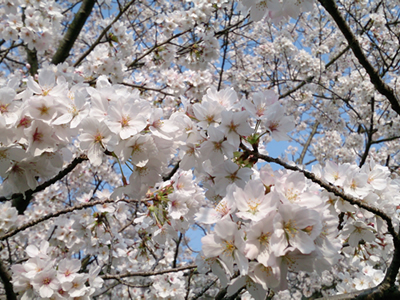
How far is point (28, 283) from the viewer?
73.0 inches

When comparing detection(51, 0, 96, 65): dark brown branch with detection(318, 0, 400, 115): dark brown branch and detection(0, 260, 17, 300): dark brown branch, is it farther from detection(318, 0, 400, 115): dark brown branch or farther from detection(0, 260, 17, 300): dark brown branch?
detection(318, 0, 400, 115): dark brown branch

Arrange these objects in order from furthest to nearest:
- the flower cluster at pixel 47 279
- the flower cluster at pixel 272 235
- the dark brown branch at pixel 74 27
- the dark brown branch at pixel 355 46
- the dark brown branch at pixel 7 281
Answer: the dark brown branch at pixel 74 27 → the dark brown branch at pixel 7 281 → the flower cluster at pixel 47 279 → the dark brown branch at pixel 355 46 → the flower cluster at pixel 272 235

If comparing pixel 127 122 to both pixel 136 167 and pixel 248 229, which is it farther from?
pixel 248 229

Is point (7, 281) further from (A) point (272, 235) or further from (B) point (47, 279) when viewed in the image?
(A) point (272, 235)

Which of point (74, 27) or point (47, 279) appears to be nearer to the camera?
point (47, 279)

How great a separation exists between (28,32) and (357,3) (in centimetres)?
611

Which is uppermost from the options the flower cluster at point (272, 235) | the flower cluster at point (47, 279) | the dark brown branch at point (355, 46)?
the dark brown branch at point (355, 46)

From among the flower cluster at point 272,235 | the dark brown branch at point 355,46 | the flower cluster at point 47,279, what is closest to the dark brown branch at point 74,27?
the flower cluster at point 47,279

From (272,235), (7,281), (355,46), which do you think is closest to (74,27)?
(7,281)

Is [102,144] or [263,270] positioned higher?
[102,144]

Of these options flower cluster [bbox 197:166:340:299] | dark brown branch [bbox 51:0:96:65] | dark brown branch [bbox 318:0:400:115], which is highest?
dark brown branch [bbox 51:0:96:65]

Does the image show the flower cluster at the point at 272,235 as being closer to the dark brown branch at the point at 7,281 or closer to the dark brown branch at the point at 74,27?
the dark brown branch at the point at 7,281

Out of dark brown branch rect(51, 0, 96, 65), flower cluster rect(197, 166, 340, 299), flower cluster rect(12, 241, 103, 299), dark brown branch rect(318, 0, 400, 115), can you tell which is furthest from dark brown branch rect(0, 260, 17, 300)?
dark brown branch rect(51, 0, 96, 65)

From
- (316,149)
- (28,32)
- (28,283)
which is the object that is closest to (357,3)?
(316,149)
